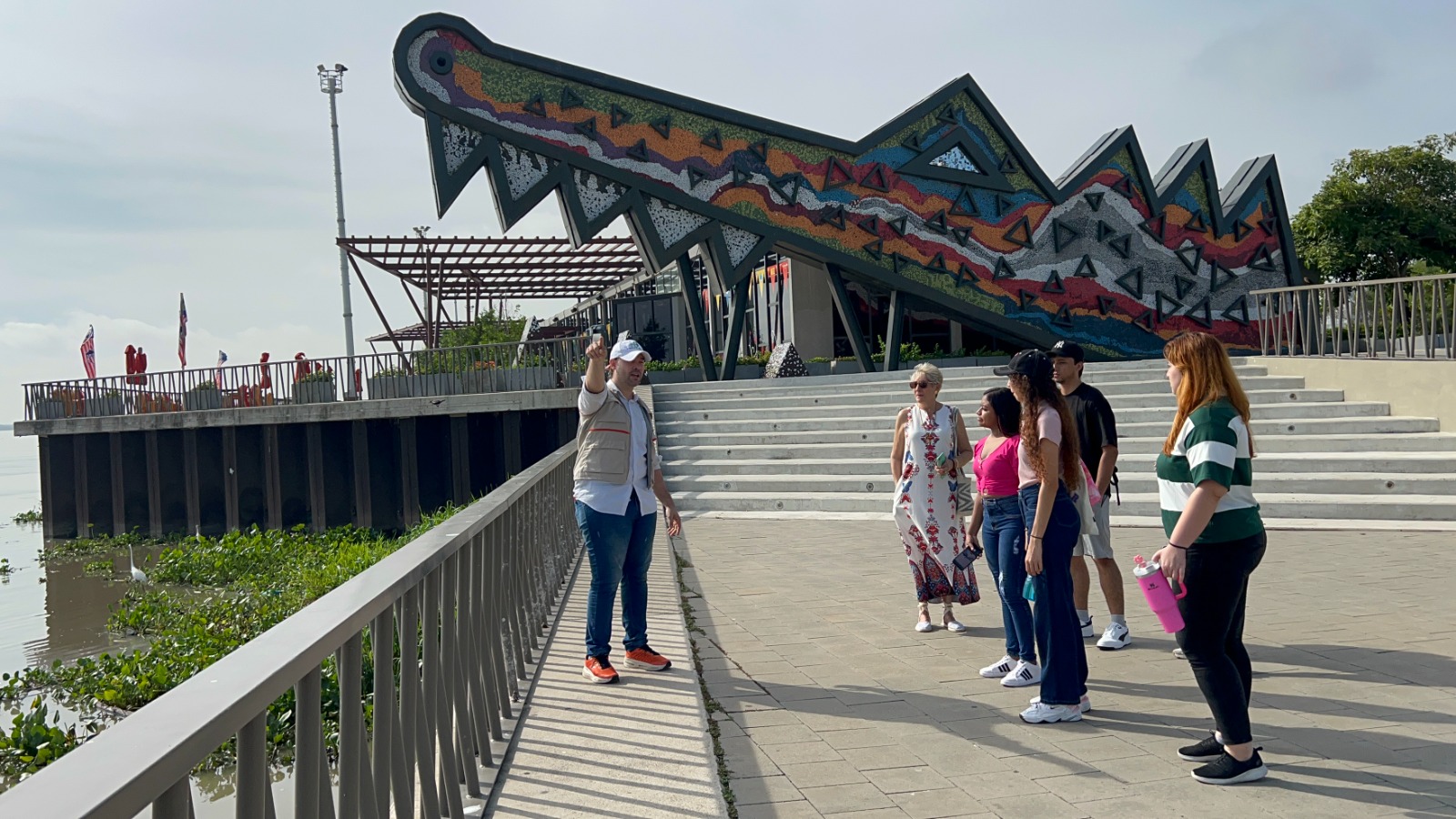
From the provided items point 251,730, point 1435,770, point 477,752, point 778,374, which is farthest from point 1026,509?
point 778,374

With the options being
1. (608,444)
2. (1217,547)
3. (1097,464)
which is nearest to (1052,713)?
(1217,547)

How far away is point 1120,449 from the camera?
1423cm

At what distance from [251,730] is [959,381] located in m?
17.0

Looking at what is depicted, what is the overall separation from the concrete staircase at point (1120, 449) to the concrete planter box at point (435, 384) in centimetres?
517

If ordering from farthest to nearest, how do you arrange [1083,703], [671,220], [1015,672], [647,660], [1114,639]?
[671,220], [1114,639], [647,660], [1015,672], [1083,703]

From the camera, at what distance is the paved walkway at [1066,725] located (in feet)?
13.1

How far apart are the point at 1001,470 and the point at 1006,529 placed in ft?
1.00

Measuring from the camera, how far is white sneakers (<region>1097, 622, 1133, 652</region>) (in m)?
6.23

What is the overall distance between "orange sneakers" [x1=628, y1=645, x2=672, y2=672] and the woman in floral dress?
1666 millimetres

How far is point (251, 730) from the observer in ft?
5.99

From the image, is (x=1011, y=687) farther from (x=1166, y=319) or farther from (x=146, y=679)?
(x=1166, y=319)

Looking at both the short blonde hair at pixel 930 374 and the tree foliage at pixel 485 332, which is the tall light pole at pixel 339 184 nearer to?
the tree foliage at pixel 485 332

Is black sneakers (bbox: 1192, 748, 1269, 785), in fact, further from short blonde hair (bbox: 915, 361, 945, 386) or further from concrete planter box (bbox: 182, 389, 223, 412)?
concrete planter box (bbox: 182, 389, 223, 412)

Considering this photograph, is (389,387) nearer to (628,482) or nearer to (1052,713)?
(628,482)
